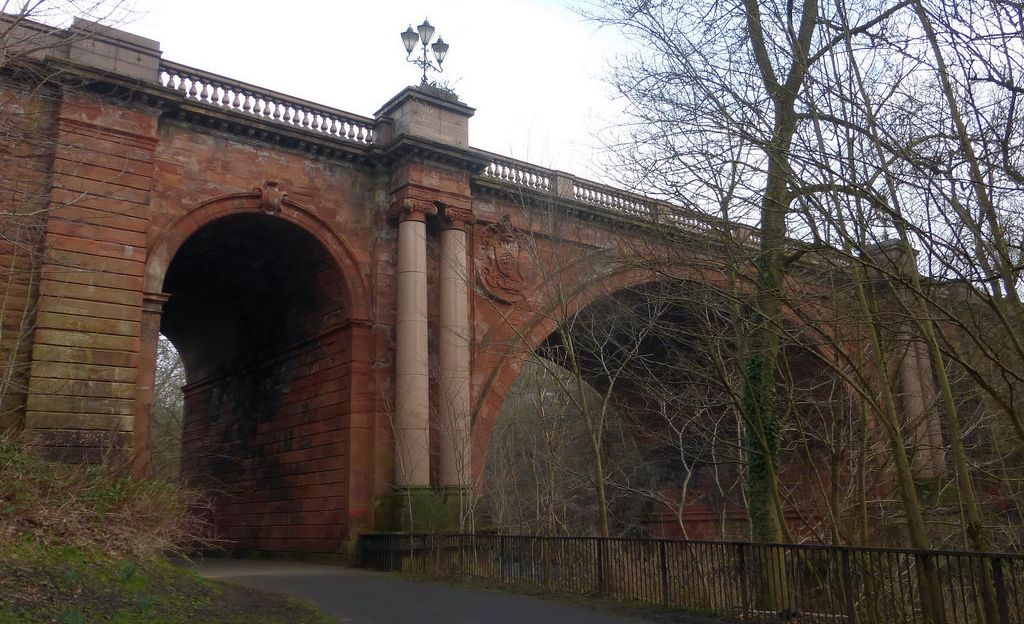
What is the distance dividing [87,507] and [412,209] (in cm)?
921

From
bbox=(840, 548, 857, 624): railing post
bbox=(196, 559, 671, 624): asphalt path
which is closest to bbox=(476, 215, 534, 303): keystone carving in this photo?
bbox=(196, 559, 671, 624): asphalt path

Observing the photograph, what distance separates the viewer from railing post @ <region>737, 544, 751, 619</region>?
8.79 meters

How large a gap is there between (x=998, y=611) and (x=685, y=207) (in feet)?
15.3

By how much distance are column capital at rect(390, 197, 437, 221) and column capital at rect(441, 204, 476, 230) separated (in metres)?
0.40

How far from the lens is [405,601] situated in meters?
11.2

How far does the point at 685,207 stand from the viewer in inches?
360

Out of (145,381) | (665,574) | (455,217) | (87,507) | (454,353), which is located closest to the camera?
(665,574)

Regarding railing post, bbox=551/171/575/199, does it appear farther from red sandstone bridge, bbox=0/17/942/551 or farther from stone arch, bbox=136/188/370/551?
stone arch, bbox=136/188/370/551

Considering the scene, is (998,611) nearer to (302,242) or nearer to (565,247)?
(565,247)

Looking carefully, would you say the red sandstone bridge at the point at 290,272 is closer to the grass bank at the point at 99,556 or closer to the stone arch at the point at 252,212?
the stone arch at the point at 252,212

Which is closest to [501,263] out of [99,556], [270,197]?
[270,197]

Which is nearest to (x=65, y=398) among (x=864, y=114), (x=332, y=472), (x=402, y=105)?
(x=332, y=472)

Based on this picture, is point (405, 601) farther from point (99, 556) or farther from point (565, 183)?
point (565, 183)

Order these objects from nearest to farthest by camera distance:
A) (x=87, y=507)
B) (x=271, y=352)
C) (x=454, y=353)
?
(x=87, y=507) → (x=454, y=353) → (x=271, y=352)
